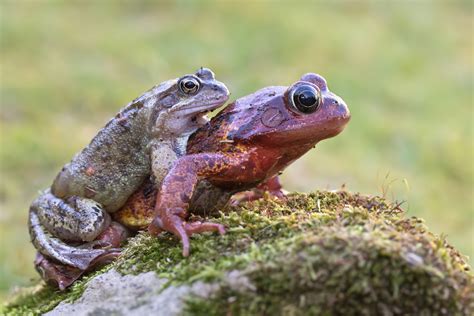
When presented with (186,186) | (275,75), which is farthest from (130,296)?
(275,75)

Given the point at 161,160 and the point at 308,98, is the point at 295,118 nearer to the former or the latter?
the point at 308,98

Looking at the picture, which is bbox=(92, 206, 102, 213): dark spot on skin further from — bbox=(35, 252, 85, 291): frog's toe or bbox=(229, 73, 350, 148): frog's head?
bbox=(229, 73, 350, 148): frog's head

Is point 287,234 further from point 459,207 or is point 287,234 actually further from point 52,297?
point 459,207

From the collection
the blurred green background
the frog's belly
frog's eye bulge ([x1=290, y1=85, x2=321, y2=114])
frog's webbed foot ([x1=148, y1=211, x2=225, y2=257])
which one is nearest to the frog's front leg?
frog's webbed foot ([x1=148, y1=211, x2=225, y2=257])

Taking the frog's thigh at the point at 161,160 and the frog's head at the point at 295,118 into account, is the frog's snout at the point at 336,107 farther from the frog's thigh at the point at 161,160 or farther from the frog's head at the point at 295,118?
the frog's thigh at the point at 161,160

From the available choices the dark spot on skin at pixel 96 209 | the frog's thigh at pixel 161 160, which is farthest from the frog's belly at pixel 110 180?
the frog's thigh at pixel 161 160

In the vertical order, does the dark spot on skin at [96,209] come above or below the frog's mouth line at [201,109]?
Result: below

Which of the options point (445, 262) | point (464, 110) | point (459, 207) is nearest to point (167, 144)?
point (445, 262)
